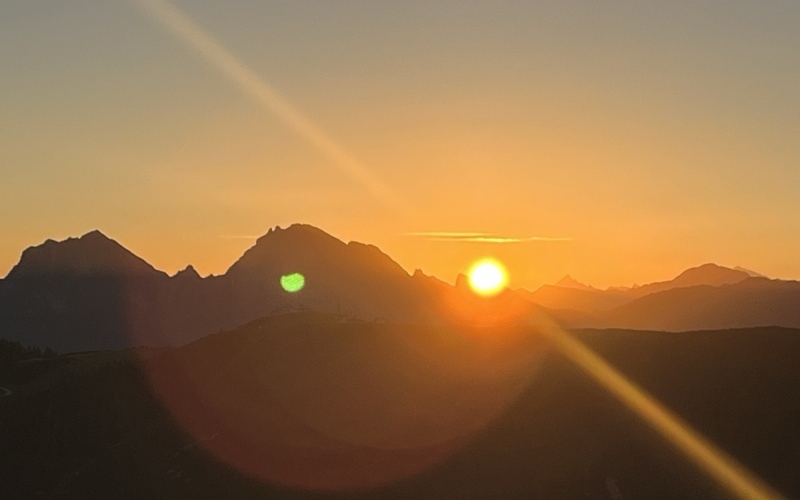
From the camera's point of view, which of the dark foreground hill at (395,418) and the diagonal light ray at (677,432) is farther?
the dark foreground hill at (395,418)

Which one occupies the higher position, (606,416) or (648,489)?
(606,416)

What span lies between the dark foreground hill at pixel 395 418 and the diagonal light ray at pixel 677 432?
726 mm

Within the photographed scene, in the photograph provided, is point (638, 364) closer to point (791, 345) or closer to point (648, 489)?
point (791, 345)

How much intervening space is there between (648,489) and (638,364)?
1641 centimetres

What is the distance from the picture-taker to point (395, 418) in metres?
65.0

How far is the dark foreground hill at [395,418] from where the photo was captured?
176ft

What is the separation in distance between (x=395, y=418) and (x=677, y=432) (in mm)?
21710

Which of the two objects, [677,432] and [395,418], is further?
[395,418]

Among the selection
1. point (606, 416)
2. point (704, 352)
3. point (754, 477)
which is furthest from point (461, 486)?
point (704, 352)

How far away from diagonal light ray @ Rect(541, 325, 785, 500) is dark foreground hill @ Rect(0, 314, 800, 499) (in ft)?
2.38

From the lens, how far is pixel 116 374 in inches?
3120

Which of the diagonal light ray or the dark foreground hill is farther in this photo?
the dark foreground hill

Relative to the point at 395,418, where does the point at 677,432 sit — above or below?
below

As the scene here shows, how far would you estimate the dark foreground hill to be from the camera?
2108 inches
